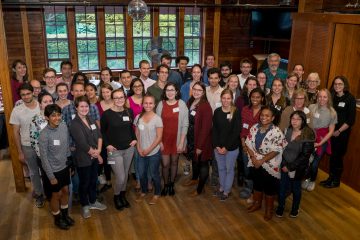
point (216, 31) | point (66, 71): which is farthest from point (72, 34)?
point (216, 31)

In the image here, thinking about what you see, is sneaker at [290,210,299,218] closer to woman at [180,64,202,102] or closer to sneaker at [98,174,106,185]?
woman at [180,64,202,102]

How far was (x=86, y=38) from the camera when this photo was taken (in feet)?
27.8

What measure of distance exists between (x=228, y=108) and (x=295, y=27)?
2.98 m

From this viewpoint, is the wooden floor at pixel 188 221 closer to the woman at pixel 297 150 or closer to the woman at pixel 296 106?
the woman at pixel 297 150

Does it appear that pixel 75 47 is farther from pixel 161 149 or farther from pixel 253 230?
pixel 253 230

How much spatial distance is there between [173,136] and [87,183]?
1.16m

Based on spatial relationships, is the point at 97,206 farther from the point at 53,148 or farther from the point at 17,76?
the point at 17,76

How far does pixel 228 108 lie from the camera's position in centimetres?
403

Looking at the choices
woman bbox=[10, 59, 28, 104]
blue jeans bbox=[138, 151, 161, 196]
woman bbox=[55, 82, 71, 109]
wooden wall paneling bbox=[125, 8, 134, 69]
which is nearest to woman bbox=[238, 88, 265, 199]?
blue jeans bbox=[138, 151, 161, 196]

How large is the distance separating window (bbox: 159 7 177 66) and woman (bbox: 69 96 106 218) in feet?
18.1

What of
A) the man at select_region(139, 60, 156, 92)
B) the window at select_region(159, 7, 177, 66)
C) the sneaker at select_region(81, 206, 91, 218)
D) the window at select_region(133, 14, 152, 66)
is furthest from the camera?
the window at select_region(159, 7, 177, 66)

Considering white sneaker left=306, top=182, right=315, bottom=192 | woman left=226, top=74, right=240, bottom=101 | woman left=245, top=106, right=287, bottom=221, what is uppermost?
woman left=226, top=74, right=240, bottom=101

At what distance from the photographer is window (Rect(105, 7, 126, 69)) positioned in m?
8.54

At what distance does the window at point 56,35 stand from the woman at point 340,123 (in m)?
6.38
